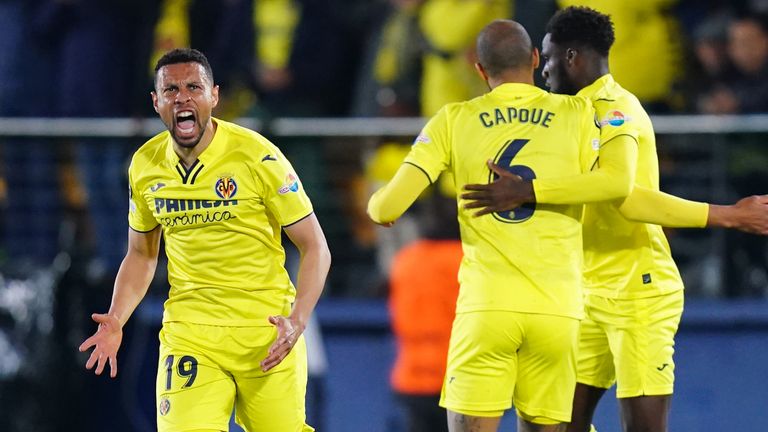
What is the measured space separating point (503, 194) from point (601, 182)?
1.26 ft

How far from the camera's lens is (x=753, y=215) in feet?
19.2

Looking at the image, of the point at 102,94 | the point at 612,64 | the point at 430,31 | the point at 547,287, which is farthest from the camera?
the point at 102,94

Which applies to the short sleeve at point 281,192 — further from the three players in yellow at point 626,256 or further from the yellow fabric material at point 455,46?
the yellow fabric material at point 455,46

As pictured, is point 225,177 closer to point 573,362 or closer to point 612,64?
point 573,362

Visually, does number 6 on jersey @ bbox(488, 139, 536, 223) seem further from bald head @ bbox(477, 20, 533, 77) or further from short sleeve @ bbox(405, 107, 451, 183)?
bald head @ bbox(477, 20, 533, 77)

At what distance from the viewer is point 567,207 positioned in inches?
227

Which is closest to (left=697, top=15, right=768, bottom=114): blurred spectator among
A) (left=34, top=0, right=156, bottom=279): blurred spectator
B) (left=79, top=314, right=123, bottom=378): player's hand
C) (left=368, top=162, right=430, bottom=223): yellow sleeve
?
(left=34, top=0, right=156, bottom=279): blurred spectator

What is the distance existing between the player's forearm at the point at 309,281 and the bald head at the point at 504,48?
3.26ft

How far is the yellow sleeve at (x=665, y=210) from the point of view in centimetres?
586

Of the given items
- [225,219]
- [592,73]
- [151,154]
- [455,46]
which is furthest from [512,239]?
[455,46]

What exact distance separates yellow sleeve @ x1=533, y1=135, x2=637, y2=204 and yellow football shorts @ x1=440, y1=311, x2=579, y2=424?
48cm

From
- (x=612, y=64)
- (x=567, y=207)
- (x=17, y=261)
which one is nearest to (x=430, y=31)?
(x=612, y=64)

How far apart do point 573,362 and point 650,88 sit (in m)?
3.88

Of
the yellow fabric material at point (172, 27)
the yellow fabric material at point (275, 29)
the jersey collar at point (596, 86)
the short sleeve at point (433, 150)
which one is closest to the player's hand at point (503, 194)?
the short sleeve at point (433, 150)
